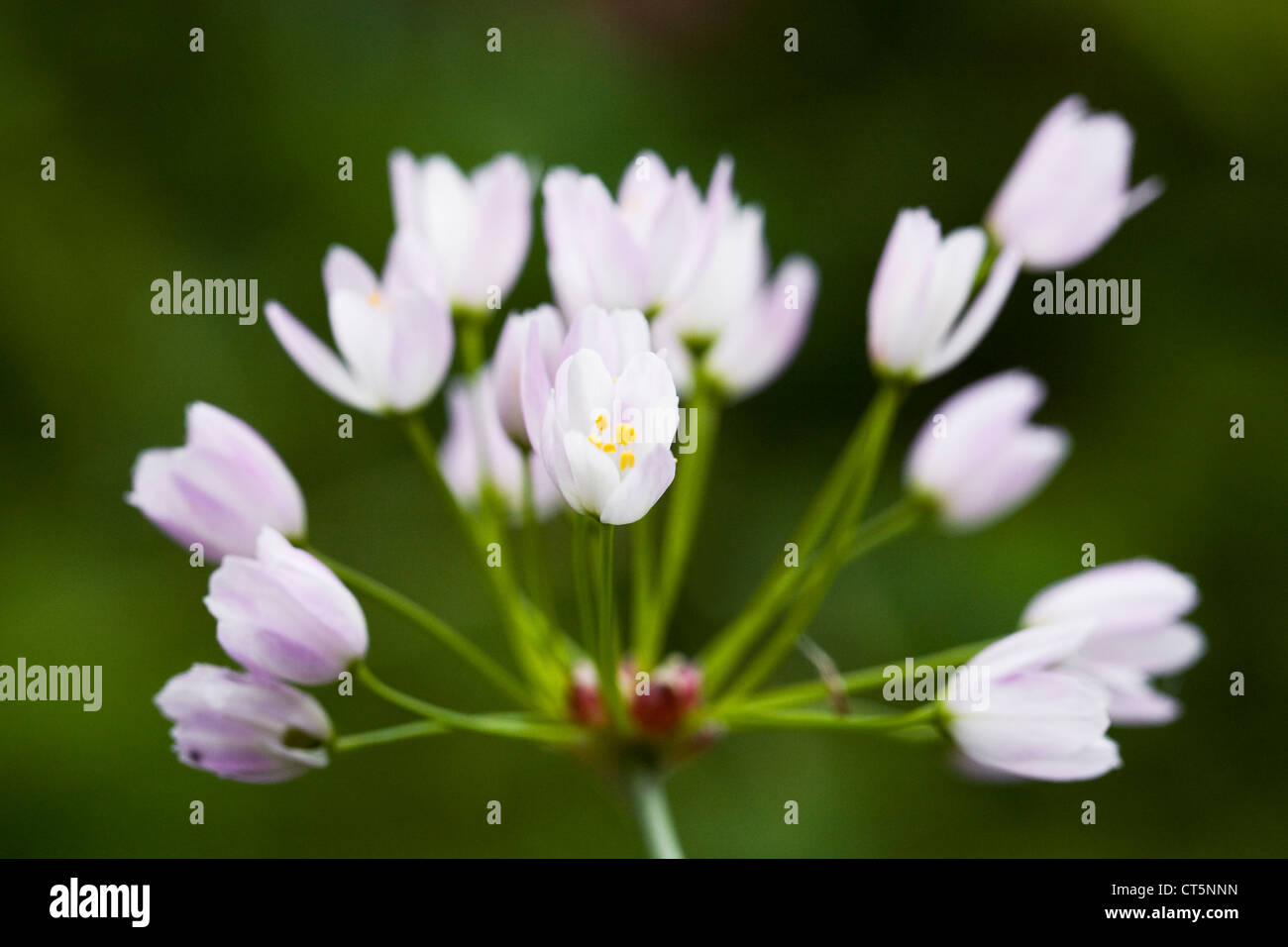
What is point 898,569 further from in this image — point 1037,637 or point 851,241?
point 1037,637

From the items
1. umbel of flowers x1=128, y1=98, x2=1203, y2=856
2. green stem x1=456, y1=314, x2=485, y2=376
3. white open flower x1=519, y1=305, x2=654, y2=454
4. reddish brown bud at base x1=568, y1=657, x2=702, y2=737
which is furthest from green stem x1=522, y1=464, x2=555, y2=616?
white open flower x1=519, y1=305, x2=654, y2=454

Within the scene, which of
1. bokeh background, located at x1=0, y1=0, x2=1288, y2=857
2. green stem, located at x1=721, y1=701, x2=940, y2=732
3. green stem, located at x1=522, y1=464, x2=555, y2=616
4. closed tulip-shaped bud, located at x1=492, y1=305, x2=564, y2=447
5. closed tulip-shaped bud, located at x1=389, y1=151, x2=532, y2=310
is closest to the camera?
closed tulip-shaped bud, located at x1=492, y1=305, x2=564, y2=447

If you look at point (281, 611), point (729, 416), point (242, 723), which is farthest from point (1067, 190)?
point (729, 416)

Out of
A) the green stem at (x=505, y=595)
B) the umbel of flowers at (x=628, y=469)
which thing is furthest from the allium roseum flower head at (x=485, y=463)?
the green stem at (x=505, y=595)

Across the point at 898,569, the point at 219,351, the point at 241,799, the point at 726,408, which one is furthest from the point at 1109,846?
the point at 219,351

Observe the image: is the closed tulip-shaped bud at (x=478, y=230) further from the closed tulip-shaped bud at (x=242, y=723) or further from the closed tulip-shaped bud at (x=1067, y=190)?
the closed tulip-shaped bud at (x=1067, y=190)

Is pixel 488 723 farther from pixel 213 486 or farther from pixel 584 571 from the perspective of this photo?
pixel 213 486

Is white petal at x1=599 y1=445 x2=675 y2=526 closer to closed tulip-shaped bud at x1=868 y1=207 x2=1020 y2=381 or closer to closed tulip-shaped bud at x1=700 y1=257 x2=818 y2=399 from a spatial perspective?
closed tulip-shaped bud at x1=868 y1=207 x2=1020 y2=381
